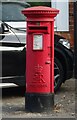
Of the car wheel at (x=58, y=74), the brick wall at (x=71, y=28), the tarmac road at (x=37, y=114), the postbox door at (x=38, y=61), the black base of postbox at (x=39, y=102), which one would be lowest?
the tarmac road at (x=37, y=114)

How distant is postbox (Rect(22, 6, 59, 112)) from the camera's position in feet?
24.3

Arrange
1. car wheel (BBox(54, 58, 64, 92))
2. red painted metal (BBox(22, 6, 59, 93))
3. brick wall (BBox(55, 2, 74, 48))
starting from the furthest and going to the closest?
brick wall (BBox(55, 2, 74, 48)), car wheel (BBox(54, 58, 64, 92)), red painted metal (BBox(22, 6, 59, 93))

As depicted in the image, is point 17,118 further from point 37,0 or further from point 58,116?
point 37,0

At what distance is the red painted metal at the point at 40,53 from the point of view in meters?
7.41

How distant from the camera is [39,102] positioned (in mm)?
7480

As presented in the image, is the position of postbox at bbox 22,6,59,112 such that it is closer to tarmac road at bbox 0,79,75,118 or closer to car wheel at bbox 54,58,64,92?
tarmac road at bbox 0,79,75,118

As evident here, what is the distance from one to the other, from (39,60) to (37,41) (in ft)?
0.98

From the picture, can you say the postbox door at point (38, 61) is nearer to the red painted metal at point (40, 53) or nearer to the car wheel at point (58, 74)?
the red painted metal at point (40, 53)

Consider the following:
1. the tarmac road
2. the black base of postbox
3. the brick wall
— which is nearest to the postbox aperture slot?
the black base of postbox

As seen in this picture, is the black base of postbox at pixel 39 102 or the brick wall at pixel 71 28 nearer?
the black base of postbox at pixel 39 102

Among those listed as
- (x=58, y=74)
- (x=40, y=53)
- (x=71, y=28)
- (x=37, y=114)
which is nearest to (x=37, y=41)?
(x=40, y=53)

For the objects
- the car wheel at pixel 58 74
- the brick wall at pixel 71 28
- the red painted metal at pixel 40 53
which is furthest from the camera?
the brick wall at pixel 71 28

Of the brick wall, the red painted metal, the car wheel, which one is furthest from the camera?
the brick wall

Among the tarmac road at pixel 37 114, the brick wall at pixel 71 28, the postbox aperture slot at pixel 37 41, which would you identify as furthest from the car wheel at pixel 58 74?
the brick wall at pixel 71 28
